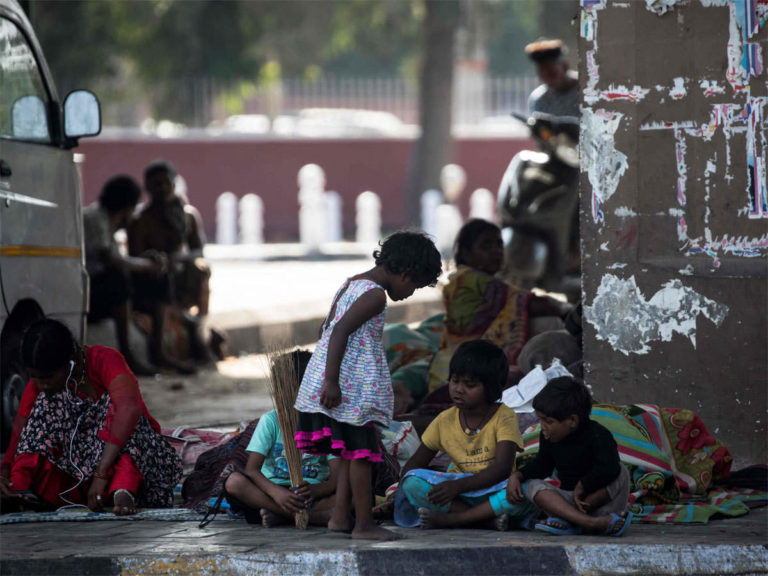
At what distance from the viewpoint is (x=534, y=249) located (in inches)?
376

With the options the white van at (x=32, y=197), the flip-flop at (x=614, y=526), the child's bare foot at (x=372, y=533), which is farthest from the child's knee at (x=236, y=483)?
the white van at (x=32, y=197)

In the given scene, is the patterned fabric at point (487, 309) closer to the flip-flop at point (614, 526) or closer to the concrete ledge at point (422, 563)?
the flip-flop at point (614, 526)

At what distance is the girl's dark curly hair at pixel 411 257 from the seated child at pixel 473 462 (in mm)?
341

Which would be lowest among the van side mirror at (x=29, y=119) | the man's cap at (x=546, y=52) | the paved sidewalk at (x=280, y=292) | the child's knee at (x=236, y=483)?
the paved sidewalk at (x=280, y=292)

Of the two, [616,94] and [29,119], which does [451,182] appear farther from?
[616,94]

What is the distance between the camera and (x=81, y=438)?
5.36 m

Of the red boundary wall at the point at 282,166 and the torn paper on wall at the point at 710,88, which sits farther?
the red boundary wall at the point at 282,166

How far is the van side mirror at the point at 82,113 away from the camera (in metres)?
7.00

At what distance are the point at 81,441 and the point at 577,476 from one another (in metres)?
1.88

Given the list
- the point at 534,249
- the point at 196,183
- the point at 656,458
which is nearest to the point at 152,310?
the point at 534,249

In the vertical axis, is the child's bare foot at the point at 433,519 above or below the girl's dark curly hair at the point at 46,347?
below

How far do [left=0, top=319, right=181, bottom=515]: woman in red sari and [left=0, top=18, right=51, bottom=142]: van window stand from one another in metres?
1.74

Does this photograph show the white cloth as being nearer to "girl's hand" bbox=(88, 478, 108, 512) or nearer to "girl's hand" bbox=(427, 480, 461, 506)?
"girl's hand" bbox=(427, 480, 461, 506)

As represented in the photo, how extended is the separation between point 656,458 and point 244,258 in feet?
53.2
